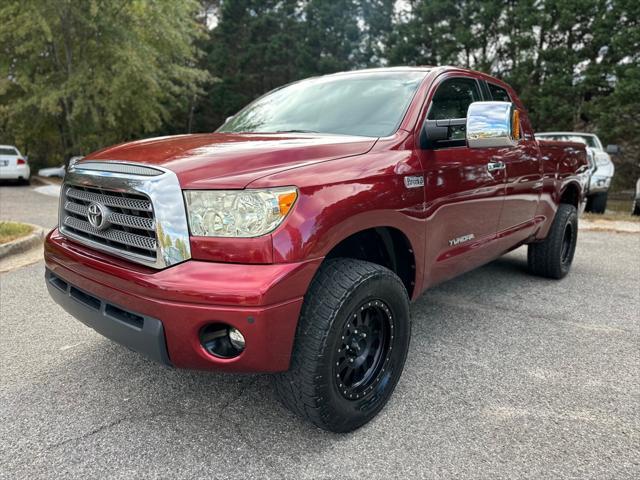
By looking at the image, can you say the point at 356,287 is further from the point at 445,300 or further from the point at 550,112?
the point at 550,112

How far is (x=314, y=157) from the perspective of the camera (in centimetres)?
226

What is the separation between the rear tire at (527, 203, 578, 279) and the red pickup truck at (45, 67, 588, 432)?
192 centimetres

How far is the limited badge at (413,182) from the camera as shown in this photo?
8.36 feet

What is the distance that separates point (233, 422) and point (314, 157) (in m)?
1.31

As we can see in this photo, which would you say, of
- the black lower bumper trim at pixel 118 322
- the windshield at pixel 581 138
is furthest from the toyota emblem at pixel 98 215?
the windshield at pixel 581 138

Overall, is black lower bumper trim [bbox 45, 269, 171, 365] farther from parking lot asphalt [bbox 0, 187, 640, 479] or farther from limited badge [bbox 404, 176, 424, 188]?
limited badge [bbox 404, 176, 424, 188]

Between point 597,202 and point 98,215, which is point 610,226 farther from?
point 98,215

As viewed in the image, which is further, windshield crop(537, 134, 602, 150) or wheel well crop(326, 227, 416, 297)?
windshield crop(537, 134, 602, 150)

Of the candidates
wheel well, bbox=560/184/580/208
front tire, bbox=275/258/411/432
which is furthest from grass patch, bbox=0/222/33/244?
wheel well, bbox=560/184/580/208

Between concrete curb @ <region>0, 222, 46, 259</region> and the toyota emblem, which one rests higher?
the toyota emblem

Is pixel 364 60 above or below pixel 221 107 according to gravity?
above

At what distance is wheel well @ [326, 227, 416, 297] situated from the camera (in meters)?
2.57

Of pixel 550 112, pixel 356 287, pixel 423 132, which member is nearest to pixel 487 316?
pixel 423 132

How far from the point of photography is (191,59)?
67.3 ft
